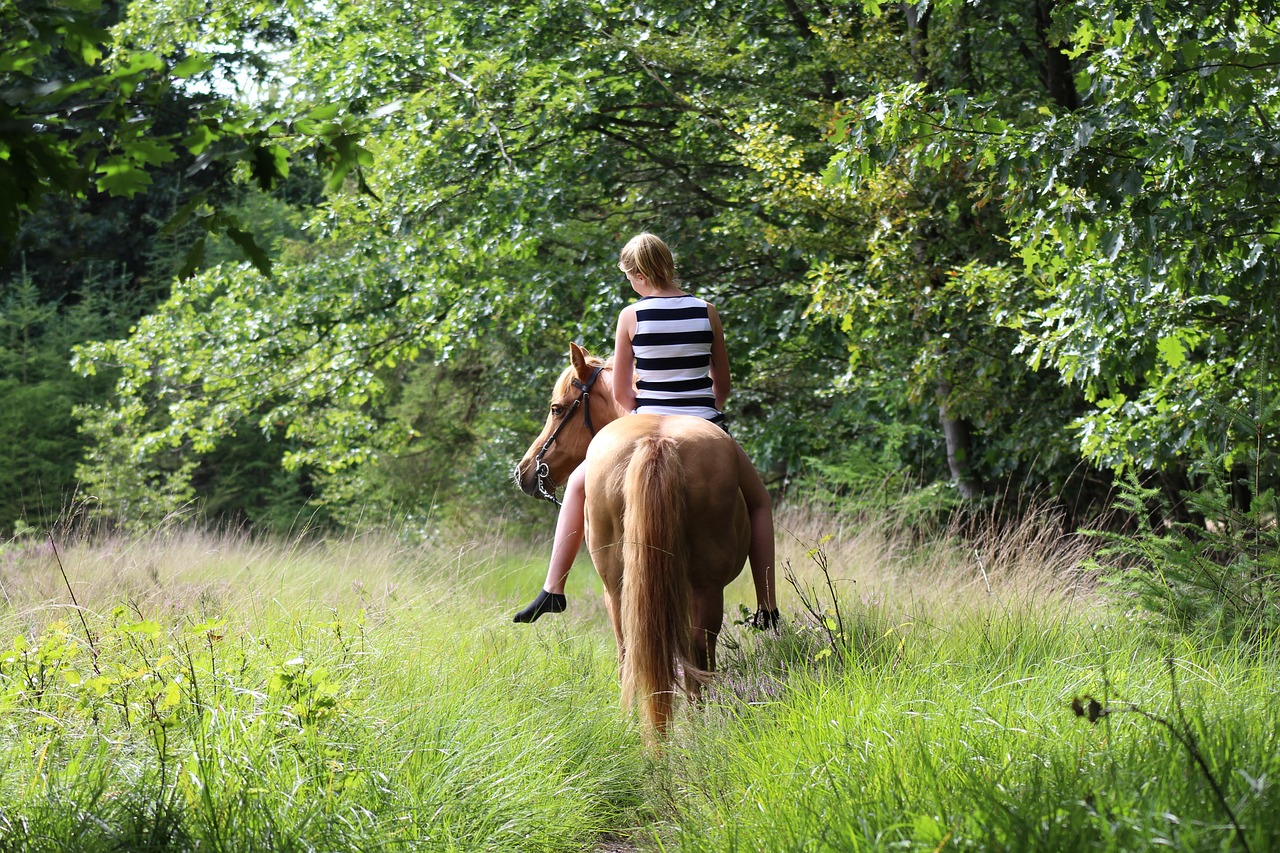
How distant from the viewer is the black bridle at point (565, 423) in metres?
5.53

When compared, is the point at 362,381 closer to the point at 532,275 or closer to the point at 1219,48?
the point at 532,275

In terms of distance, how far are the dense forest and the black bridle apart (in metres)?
1.14

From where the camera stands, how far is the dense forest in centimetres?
505

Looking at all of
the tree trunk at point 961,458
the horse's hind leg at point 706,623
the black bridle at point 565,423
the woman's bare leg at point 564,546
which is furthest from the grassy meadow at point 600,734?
the tree trunk at point 961,458

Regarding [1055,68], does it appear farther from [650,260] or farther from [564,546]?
[564,546]

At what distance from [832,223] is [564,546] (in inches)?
188

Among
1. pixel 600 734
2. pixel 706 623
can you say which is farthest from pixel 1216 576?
pixel 600 734

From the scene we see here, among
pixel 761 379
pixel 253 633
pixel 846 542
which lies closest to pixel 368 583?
pixel 253 633

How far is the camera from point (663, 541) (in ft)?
14.3

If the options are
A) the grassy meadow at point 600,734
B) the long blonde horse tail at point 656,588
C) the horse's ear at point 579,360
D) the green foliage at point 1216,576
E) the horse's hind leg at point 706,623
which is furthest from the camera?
the horse's ear at point 579,360

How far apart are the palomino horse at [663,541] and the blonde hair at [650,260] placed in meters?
0.69

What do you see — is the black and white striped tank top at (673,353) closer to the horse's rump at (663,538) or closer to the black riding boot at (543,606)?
the horse's rump at (663,538)

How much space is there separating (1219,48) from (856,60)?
4535 mm

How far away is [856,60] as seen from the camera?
898cm
